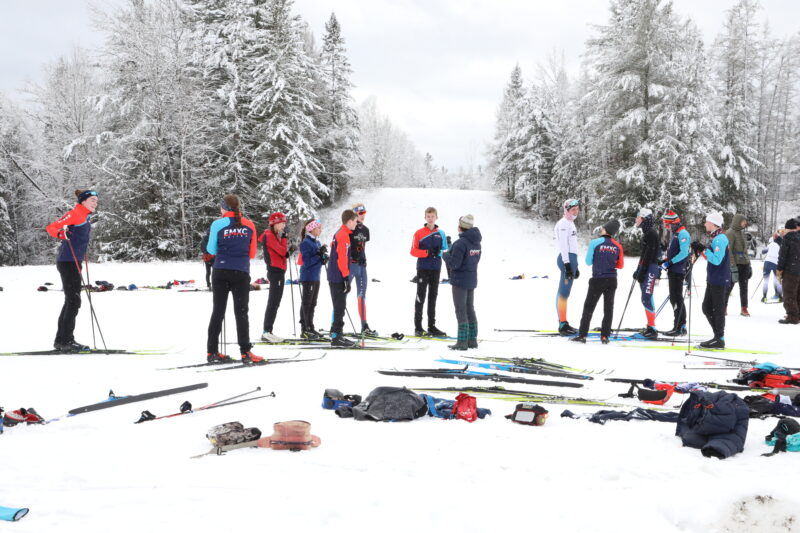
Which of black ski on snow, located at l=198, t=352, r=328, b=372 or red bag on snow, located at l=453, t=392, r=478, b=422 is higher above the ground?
red bag on snow, located at l=453, t=392, r=478, b=422

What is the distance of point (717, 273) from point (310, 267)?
626 centimetres

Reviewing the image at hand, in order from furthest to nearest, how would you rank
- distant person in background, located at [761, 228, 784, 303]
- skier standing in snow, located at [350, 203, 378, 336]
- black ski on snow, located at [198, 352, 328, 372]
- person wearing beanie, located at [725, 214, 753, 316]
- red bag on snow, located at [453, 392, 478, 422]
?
distant person in background, located at [761, 228, 784, 303] < person wearing beanie, located at [725, 214, 753, 316] < skier standing in snow, located at [350, 203, 378, 336] < black ski on snow, located at [198, 352, 328, 372] < red bag on snow, located at [453, 392, 478, 422]

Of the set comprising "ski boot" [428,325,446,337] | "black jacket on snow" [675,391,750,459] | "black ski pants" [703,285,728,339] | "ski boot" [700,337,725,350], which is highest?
"black ski pants" [703,285,728,339]

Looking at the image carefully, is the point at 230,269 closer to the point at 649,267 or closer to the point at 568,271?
the point at 568,271

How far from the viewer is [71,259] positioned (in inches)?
280

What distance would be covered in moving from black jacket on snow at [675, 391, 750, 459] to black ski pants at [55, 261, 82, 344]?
743 cm

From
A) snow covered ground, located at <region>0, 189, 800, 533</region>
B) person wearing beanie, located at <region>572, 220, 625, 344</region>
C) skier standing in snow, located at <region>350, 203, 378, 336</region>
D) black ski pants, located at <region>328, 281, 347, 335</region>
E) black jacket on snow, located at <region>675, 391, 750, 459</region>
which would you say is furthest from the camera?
skier standing in snow, located at <region>350, 203, 378, 336</region>

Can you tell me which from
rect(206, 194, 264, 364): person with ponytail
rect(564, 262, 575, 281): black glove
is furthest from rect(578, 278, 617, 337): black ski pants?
rect(206, 194, 264, 364): person with ponytail

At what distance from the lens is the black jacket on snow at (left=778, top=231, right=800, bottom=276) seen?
31.8 ft

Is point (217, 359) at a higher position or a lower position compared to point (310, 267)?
lower

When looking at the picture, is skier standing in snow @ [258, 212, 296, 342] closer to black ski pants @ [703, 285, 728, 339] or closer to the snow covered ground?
the snow covered ground

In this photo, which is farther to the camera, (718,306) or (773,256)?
(773,256)

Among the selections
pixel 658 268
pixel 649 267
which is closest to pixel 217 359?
pixel 649 267

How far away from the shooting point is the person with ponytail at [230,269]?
6.51 m
